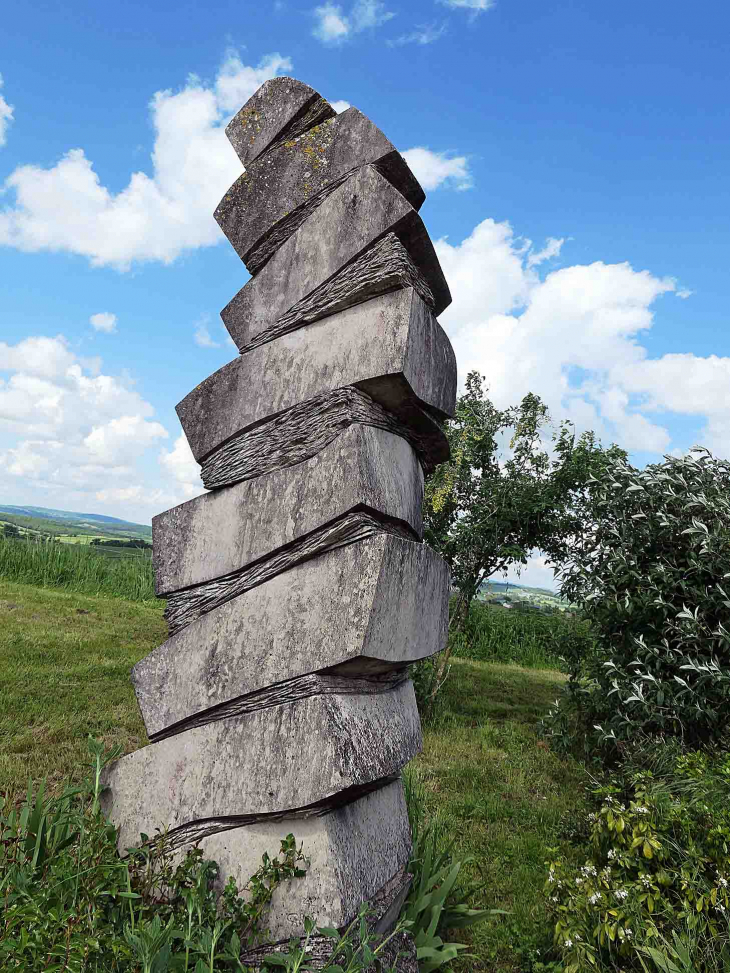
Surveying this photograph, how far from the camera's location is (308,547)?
2.40 meters

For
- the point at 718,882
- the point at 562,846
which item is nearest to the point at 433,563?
the point at 718,882

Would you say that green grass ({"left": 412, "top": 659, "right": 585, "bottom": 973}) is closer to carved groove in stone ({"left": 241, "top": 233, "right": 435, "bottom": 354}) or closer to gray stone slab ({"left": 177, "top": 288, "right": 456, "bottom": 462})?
gray stone slab ({"left": 177, "top": 288, "right": 456, "bottom": 462})

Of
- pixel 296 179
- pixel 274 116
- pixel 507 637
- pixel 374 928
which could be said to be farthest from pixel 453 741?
pixel 507 637

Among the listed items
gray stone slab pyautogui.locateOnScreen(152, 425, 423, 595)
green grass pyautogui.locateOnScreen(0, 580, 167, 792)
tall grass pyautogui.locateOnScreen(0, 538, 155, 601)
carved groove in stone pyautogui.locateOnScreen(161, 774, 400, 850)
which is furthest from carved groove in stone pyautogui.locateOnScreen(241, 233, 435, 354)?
tall grass pyautogui.locateOnScreen(0, 538, 155, 601)

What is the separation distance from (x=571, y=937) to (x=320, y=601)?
7.05ft

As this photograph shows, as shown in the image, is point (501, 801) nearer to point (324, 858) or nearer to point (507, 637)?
point (324, 858)

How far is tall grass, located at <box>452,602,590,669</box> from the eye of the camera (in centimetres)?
1203

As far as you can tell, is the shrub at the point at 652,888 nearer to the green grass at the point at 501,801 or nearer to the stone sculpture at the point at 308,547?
the green grass at the point at 501,801

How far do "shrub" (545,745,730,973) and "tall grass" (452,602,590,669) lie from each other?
7.73 m

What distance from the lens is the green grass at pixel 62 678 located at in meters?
5.00

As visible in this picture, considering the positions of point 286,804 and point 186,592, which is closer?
point 286,804

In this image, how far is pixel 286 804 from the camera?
2158mm

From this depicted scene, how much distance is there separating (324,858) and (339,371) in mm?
1643

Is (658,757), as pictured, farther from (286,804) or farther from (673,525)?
(286,804)
